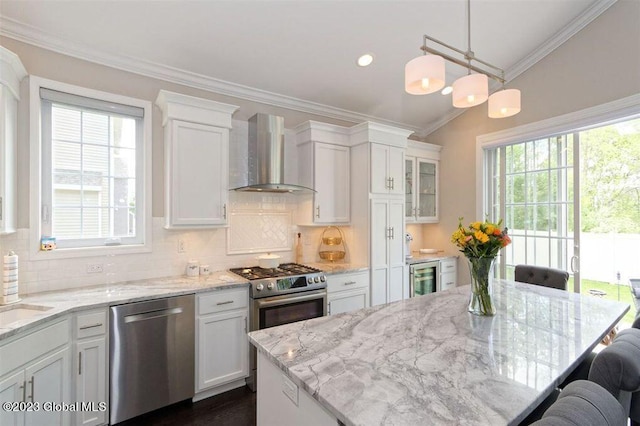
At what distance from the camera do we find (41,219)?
239 centimetres

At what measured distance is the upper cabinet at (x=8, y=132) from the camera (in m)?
1.97

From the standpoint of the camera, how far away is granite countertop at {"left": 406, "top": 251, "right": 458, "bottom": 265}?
3.92 meters

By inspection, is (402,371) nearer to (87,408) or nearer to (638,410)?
(638,410)

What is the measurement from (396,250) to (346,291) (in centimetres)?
83

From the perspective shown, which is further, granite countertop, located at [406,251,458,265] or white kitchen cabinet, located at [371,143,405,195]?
granite countertop, located at [406,251,458,265]

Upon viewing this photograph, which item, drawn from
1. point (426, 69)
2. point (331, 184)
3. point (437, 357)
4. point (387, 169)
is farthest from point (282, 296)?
point (426, 69)

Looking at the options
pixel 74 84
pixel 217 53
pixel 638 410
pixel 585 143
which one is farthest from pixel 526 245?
pixel 74 84

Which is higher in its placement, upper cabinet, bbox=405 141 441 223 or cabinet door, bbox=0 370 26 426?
upper cabinet, bbox=405 141 441 223

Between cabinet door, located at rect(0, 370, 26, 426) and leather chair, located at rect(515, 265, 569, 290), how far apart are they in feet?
12.3

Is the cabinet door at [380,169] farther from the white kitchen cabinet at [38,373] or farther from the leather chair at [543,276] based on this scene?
the white kitchen cabinet at [38,373]

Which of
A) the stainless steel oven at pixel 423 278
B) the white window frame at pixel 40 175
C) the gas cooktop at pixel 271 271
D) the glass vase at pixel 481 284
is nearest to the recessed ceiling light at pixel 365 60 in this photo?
the white window frame at pixel 40 175

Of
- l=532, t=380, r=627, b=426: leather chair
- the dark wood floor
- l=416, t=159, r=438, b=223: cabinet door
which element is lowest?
the dark wood floor

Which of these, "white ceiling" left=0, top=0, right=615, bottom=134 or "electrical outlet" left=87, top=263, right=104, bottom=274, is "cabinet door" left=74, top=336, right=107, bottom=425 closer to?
"electrical outlet" left=87, top=263, right=104, bottom=274

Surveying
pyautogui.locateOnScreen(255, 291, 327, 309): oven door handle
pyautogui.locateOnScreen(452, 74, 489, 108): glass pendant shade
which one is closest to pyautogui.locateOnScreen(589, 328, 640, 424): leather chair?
pyautogui.locateOnScreen(452, 74, 489, 108): glass pendant shade
